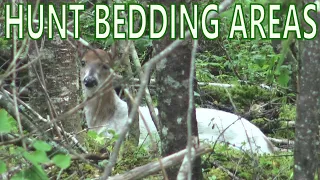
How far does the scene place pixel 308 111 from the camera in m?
4.34

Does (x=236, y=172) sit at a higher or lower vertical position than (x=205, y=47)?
lower

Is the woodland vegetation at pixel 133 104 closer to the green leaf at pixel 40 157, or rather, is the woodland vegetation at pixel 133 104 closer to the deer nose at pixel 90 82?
the green leaf at pixel 40 157

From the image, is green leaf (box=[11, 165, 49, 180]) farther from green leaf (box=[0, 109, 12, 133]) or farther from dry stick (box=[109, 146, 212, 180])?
dry stick (box=[109, 146, 212, 180])

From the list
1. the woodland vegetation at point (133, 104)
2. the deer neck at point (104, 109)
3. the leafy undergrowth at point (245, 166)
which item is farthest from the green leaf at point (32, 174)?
the deer neck at point (104, 109)

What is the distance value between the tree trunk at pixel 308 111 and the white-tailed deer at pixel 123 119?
292 cm

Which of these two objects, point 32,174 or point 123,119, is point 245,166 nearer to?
point 123,119

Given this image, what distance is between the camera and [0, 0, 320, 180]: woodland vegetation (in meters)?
3.35

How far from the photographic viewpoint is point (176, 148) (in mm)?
4488

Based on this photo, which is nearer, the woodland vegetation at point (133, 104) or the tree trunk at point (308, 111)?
the woodland vegetation at point (133, 104)

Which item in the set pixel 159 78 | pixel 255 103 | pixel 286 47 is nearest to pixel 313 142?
pixel 286 47

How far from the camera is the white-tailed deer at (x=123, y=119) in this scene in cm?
761

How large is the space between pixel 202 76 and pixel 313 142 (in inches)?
243

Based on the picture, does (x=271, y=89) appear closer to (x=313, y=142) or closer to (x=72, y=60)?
(x=72, y=60)

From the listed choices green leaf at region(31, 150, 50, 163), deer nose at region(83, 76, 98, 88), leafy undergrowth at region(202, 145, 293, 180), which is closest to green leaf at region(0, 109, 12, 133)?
green leaf at region(31, 150, 50, 163)
